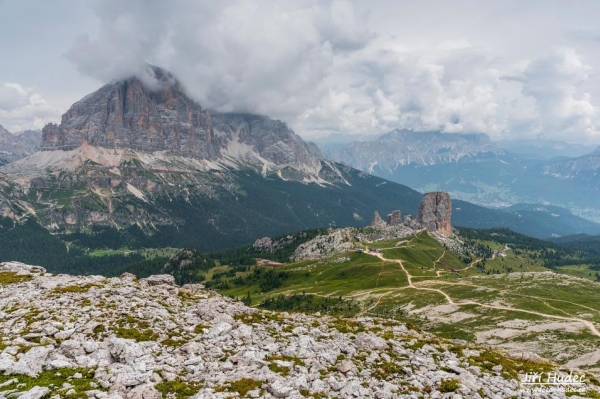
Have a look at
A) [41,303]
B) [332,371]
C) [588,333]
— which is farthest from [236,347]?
[588,333]

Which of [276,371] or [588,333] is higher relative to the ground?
[276,371]

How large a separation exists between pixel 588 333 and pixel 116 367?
11553 cm

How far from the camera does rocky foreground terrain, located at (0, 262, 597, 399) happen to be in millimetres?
25469

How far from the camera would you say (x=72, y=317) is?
121 ft

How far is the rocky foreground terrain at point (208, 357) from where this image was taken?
1003 inches

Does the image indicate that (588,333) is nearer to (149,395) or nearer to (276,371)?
(276,371)

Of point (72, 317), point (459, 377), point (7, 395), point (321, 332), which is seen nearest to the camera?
point (7, 395)

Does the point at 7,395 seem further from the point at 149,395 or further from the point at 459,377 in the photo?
the point at 459,377

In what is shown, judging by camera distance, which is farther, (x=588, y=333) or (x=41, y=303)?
(x=588, y=333)

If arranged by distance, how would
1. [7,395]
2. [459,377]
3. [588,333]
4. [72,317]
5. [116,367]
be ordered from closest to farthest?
1. [7,395]
2. [116,367]
3. [459,377]
4. [72,317]
5. [588,333]

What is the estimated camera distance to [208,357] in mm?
31031

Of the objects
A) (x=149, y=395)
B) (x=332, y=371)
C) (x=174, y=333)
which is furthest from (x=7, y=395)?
(x=332, y=371)

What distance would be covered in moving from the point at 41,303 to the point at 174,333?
1885 cm

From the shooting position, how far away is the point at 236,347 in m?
34.0
